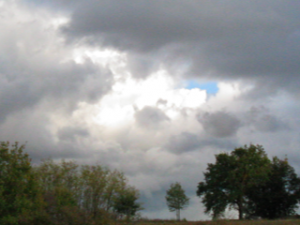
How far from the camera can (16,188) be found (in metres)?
32.9

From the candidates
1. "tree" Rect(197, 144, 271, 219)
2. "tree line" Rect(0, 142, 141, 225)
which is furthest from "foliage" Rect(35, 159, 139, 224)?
"tree" Rect(197, 144, 271, 219)

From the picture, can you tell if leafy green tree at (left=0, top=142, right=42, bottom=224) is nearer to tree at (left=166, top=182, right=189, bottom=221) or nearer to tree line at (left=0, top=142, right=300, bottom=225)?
tree line at (left=0, top=142, right=300, bottom=225)

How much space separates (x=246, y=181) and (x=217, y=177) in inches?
221

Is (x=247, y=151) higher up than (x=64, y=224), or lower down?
higher up

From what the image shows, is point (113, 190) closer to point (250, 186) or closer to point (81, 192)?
point (81, 192)

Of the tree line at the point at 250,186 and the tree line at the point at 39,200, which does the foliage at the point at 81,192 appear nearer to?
the tree line at the point at 39,200

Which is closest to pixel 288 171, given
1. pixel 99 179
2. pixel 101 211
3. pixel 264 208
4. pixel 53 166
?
pixel 264 208

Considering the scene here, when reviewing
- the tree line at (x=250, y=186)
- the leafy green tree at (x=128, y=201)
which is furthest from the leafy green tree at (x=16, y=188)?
the tree line at (x=250, y=186)

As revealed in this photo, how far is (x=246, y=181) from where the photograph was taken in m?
67.1

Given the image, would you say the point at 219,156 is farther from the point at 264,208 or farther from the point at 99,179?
the point at 99,179

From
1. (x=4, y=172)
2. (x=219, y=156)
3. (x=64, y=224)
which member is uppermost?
(x=219, y=156)

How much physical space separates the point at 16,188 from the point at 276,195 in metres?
53.0

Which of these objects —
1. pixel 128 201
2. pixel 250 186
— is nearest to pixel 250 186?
pixel 250 186

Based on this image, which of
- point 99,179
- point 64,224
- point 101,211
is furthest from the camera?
point 99,179
